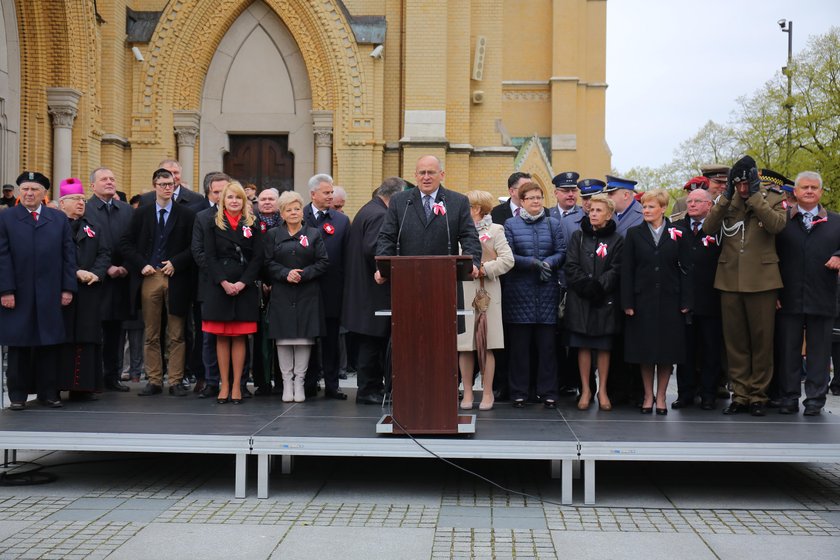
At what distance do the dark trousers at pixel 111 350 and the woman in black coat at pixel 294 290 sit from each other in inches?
86.4

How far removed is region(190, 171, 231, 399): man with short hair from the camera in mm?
9039

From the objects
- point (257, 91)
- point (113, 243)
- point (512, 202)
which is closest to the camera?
point (512, 202)

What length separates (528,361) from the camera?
29.2 ft

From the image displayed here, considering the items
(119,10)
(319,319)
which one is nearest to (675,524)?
(319,319)

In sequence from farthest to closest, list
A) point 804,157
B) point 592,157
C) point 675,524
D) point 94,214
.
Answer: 1. point 592,157
2. point 804,157
3. point 94,214
4. point 675,524

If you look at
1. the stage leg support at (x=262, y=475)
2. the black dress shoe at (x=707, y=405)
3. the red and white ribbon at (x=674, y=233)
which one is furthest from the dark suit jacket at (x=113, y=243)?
the black dress shoe at (x=707, y=405)

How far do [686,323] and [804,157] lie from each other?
1016 inches

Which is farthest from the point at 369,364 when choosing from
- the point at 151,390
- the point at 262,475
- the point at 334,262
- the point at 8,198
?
the point at 8,198

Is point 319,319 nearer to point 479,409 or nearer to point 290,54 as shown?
point 479,409

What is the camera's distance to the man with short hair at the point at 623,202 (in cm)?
952

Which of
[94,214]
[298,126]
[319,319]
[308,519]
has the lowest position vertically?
[308,519]

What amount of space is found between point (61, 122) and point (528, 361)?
12.4 metres

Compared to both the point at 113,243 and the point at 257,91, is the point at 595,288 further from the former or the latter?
the point at 257,91

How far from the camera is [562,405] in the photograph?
8.95 metres
